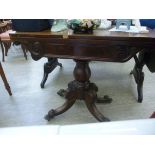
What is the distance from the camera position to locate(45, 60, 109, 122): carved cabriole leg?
1.76 meters

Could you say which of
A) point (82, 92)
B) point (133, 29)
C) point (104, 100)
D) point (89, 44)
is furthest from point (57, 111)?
point (133, 29)

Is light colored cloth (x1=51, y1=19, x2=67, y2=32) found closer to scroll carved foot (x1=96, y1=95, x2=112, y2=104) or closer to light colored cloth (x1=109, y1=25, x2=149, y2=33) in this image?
light colored cloth (x1=109, y1=25, x2=149, y2=33)

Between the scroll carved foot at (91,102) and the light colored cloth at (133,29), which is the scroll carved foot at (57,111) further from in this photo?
the light colored cloth at (133,29)

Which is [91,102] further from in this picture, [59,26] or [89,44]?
[59,26]

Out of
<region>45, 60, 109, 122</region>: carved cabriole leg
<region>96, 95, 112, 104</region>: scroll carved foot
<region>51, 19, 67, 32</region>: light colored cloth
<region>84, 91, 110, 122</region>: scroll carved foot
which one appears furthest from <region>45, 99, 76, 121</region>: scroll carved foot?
<region>51, 19, 67, 32</region>: light colored cloth

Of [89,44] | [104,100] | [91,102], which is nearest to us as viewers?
[89,44]

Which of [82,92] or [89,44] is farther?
[82,92]

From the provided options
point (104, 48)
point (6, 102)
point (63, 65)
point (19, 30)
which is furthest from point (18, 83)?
point (104, 48)

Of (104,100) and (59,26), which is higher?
(59,26)

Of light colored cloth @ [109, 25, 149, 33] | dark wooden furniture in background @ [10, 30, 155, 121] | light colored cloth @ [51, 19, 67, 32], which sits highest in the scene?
light colored cloth @ [51, 19, 67, 32]

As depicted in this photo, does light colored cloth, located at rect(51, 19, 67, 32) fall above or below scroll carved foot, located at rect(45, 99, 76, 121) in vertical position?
above

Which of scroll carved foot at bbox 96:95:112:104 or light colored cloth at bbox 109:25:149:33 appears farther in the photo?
scroll carved foot at bbox 96:95:112:104

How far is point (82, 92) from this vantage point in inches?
71.6

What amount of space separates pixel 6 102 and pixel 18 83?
0.45 metres
